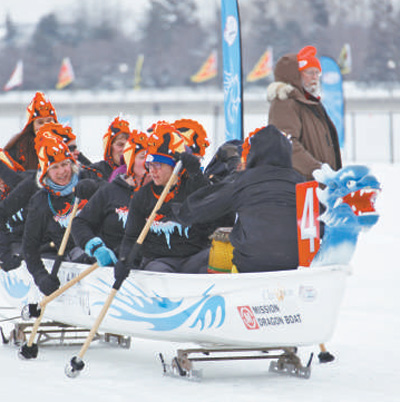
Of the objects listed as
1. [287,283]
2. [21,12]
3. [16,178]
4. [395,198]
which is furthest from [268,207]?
[21,12]

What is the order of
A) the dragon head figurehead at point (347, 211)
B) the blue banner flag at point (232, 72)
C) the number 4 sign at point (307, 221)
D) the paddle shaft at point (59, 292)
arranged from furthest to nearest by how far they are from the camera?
the blue banner flag at point (232, 72)
the paddle shaft at point (59, 292)
the number 4 sign at point (307, 221)
the dragon head figurehead at point (347, 211)

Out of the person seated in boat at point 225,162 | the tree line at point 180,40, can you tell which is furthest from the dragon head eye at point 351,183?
the tree line at point 180,40

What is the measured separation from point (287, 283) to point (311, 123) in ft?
6.14

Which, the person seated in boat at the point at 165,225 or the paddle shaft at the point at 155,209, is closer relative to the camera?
the paddle shaft at the point at 155,209

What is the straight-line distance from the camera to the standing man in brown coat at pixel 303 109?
5.96 meters

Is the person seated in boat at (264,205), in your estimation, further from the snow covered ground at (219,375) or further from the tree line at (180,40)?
the tree line at (180,40)

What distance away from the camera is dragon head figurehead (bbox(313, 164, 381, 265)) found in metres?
4.33

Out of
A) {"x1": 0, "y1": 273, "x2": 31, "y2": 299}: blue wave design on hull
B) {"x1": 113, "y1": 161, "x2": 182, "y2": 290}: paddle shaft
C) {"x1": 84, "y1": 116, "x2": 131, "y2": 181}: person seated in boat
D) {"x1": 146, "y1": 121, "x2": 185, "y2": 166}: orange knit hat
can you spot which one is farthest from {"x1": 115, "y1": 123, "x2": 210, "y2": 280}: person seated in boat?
{"x1": 84, "y1": 116, "x2": 131, "y2": 181}: person seated in boat

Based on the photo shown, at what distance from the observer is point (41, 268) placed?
6.11 meters

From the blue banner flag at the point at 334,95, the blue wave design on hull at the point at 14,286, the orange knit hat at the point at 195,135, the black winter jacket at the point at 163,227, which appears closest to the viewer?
the black winter jacket at the point at 163,227

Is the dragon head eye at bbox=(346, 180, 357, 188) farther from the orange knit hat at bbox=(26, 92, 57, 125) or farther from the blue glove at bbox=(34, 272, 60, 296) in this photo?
the orange knit hat at bbox=(26, 92, 57, 125)

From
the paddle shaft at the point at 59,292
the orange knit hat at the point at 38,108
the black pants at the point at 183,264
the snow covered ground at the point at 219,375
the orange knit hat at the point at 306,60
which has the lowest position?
the snow covered ground at the point at 219,375

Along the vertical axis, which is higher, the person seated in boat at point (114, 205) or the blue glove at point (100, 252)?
the person seated in boat at point (114, 205)

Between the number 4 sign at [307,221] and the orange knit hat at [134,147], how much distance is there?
1.57 m
